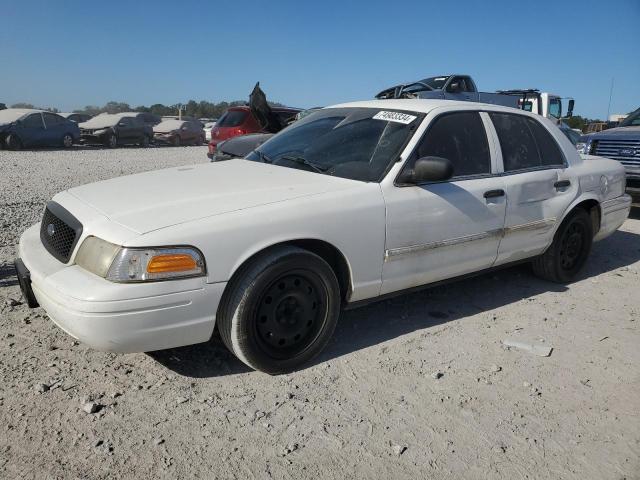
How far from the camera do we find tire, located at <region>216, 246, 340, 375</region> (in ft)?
9.32

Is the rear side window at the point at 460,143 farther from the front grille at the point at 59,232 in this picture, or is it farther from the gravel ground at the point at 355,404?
the front grille at the point at 59,232

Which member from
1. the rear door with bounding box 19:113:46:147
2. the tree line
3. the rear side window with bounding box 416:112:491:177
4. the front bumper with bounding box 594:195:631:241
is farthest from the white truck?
the tree line

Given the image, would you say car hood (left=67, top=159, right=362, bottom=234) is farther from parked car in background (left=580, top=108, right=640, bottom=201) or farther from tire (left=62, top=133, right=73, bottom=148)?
tire (left=62, top=133, right=73, bottom=148)

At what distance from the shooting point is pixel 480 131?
4.05 metres

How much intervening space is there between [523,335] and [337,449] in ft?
6.29

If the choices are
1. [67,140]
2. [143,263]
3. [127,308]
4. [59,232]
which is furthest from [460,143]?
[67,140]

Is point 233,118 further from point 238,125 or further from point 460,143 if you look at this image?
point 460,143

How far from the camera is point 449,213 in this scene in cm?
361

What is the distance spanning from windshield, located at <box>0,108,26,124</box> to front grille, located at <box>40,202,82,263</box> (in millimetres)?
16825

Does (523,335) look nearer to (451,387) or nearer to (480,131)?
(451,387)

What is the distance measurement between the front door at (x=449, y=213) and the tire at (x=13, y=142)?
1748 cm

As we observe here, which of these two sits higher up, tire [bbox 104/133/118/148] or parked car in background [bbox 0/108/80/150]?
parked car in background [bbox 0/108/80/150]

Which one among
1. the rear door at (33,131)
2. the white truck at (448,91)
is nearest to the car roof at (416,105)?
the white truck at (448,91)

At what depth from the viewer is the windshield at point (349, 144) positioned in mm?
3506
